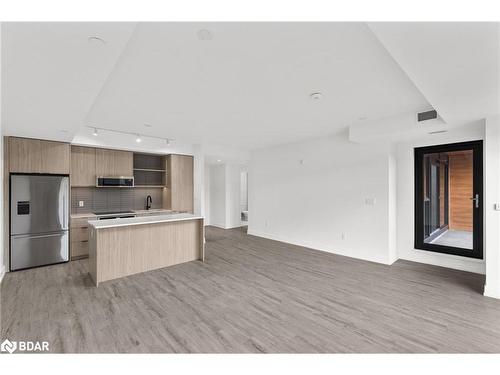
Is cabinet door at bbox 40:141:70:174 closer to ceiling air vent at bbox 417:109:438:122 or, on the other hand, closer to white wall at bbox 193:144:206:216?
white wall at bbox 193:144:206:216

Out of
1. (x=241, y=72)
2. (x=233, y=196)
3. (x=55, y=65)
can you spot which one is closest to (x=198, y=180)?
(x=233, y=196)

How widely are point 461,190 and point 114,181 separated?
663cm

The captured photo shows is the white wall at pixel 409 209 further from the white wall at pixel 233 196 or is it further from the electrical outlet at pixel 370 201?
the white wall at pixel 233 196

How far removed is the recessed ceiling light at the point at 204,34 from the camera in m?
1.68

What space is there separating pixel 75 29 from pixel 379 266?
4851mm

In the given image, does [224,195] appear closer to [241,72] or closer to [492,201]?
[241,72]

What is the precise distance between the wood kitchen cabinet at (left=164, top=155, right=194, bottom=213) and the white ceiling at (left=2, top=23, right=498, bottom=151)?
2.08m

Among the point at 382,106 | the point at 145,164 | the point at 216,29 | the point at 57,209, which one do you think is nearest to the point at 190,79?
the point at 216,29

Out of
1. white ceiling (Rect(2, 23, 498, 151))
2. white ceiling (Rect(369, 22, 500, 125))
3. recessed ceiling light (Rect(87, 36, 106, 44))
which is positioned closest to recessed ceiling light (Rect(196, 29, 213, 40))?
white ceiling (Rect(2, 23, 498, 151))

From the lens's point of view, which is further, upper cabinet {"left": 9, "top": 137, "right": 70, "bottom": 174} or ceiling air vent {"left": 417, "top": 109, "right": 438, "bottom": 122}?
upper cabinet {"left": 9, "top": 137, "right": 70, "bottom": 174}

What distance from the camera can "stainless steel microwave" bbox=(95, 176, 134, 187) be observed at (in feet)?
16.0

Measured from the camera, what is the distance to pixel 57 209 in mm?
4230

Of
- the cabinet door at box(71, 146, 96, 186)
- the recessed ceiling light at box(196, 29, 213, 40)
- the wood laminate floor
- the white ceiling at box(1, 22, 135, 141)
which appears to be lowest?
the wood laminate floor

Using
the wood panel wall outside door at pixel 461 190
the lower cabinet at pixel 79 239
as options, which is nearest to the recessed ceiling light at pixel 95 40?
the lower cabinet at pixel 79 239
